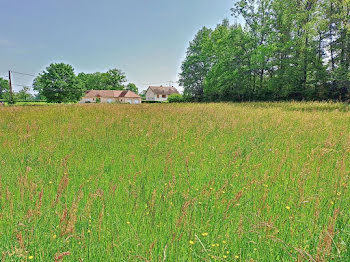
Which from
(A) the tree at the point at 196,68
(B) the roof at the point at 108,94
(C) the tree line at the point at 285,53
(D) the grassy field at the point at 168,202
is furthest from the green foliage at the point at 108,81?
(D) the grassy field at the point at 168,202

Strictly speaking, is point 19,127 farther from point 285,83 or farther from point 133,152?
point 285,83

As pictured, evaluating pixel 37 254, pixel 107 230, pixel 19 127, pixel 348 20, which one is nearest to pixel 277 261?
pixel 107 230

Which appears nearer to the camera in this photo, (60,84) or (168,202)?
(168,202)

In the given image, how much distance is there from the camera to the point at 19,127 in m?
6.10

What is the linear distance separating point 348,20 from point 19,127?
89.2ft

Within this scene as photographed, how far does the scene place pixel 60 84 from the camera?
57.2 metres

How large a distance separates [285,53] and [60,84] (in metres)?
59.3

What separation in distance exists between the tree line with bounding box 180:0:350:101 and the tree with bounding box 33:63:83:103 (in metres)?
48.7

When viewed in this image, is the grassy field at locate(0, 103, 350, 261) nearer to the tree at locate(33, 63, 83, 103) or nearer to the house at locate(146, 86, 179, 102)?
the tree at locate(33, 63, 83, 103)

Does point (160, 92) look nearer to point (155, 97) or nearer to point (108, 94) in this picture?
point (155, 97)

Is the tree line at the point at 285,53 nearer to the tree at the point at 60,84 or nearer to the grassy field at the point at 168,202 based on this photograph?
the grassy field at the point at 168,202

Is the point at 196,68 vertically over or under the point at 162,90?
under

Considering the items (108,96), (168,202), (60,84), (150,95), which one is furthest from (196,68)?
(150,95)

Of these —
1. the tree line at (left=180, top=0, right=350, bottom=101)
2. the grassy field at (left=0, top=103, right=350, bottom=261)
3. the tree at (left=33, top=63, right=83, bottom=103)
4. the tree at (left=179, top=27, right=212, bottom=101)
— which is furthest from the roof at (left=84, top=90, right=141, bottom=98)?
the grassy field at (left=0, top=103, right=350, bottom=261)
